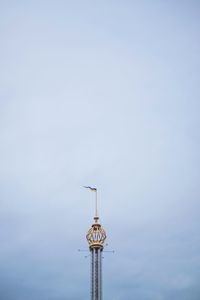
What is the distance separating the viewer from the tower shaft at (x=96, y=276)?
192500mm

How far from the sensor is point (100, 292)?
634 feet

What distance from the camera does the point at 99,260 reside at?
200m

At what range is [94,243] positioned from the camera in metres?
199

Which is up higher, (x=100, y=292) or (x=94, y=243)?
(x=94, y=243)

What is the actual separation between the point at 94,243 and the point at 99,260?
592 cm

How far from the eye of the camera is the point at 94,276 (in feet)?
642

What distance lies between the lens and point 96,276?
196m

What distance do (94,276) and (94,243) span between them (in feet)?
34.8

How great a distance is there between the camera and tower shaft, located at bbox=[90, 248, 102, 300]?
7579 inches

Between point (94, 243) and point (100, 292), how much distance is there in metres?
15.8

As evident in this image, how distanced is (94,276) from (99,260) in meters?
6.10
